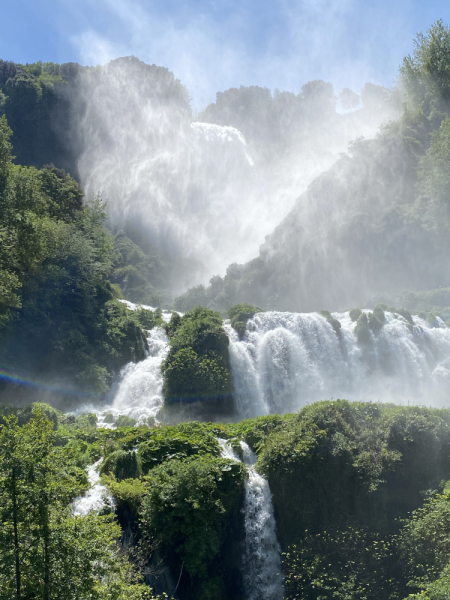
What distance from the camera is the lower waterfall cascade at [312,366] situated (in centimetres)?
2794

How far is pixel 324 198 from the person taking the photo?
215ft

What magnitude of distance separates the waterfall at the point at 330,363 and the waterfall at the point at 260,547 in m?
12.4

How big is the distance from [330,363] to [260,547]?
18928 millimetres

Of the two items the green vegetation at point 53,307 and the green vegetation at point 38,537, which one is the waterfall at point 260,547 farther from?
the green vegetation at point 53,307

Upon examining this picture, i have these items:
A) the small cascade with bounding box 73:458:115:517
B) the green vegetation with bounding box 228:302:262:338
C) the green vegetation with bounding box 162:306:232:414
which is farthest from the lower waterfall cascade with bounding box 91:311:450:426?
the small cascade with bounding box 73:458:115:517

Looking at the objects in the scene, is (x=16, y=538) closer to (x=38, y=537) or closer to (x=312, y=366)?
(x=38, y=537)

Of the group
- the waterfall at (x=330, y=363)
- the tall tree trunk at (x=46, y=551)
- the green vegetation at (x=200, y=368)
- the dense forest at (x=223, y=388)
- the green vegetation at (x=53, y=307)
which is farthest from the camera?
the waterfall at (x=330, y=363)

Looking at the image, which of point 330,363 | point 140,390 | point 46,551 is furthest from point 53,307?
point 46,551

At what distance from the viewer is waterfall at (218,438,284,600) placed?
13.6 meters

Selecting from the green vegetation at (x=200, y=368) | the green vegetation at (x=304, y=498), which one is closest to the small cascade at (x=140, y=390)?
the green vegetation at (x=200, y=368)

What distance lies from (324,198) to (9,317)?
50.3 metres

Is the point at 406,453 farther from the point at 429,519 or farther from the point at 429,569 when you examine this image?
the point at 429,569

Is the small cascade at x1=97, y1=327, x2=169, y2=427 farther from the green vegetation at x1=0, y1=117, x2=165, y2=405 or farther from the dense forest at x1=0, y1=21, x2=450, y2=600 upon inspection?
the green vegetation at x1=0, y1=117, x2=165, y2=405

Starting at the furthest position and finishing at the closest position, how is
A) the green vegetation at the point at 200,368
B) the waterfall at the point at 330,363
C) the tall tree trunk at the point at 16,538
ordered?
1. the waterfall at the point at 330,363
2. the green vegetation at the point at 200,368
3. the tall tree trunk at the point at 16,538
